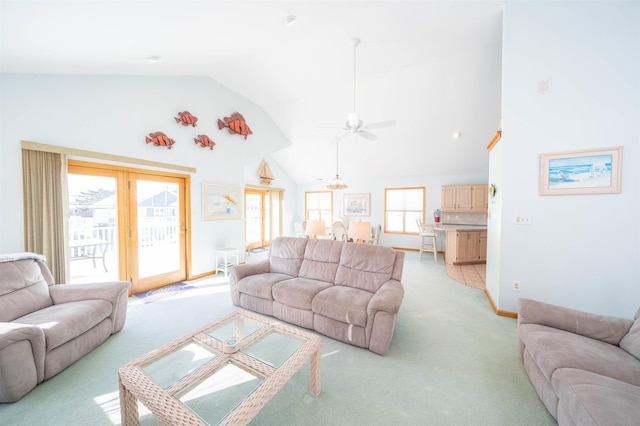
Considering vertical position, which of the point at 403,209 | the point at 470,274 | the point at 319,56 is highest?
the point at 319,56

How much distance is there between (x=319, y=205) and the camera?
9.23 m

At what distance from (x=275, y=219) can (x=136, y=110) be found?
5.38 meters

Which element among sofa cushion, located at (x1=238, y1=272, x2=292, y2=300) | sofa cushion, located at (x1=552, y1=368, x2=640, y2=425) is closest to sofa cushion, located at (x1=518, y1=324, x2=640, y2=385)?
sofa cushion, located at (x1=552, y1=368, x2=640, y2=425)

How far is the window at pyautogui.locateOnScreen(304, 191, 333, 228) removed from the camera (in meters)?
8.96

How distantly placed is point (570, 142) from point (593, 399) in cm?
274

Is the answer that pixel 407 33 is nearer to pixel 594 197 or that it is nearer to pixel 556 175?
pixel 556 175

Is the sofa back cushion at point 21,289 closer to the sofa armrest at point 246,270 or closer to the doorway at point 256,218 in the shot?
the sofa armrest at point 246,270

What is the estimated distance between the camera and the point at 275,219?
8.50m

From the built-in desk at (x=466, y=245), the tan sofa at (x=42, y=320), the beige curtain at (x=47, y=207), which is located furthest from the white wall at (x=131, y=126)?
the built-in desk at (x=466, y=245)

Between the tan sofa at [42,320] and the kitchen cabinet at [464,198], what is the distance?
7233 millimetres

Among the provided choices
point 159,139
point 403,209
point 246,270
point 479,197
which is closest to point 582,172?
point 479,197

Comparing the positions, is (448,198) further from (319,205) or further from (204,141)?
(204,141)

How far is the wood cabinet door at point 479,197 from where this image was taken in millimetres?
6324

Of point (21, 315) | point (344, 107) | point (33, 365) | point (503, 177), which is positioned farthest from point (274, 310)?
point (344, 107)
